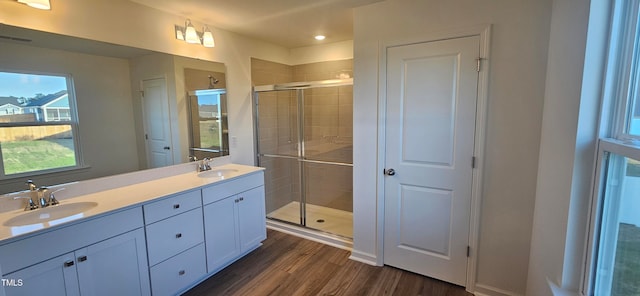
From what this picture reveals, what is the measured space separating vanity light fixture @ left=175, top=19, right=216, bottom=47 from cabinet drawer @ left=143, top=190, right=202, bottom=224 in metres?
1.39

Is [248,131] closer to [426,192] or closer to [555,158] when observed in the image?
[426,192]

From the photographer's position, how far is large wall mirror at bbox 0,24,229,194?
72.2 inches

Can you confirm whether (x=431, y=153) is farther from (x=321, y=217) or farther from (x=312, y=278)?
(x=321, y=217)

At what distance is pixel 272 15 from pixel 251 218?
194 centimetres

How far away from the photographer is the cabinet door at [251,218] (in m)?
2.66

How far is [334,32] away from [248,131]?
1.53 m

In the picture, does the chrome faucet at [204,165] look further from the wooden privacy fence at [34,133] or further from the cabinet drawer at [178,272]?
the wooden privacy fence at [34,133]

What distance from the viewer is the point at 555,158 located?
1595 millimetres

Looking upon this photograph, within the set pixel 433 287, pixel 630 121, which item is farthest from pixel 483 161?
pixel 433 287

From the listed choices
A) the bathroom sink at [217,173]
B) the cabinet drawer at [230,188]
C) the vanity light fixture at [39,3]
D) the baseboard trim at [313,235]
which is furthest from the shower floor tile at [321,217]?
the vanity light fixture at [39,3]

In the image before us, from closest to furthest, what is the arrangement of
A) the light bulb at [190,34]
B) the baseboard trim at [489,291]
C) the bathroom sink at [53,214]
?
the bathroom sink at [53,214] < the baseboard trim at [489,291] < the light bulb at [190,34]

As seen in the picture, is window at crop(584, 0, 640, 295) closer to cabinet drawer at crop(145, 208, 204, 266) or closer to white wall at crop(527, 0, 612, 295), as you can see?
white wall at crop(527, 0, 612, 295)

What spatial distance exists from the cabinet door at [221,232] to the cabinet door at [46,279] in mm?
864

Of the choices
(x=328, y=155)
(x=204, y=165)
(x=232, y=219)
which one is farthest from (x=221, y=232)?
(x=328, y=155)
